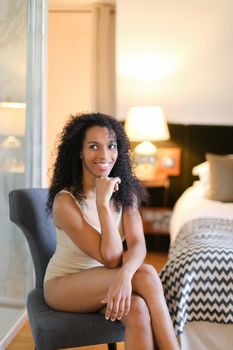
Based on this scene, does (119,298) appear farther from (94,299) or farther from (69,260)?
(69,260)

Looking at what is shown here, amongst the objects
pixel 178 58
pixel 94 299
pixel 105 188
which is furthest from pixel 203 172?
pixel 94 299

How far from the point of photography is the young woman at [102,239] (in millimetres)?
1465

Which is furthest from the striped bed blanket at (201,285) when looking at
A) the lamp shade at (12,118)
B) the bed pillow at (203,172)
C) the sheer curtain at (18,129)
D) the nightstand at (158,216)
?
the nightstand at (158,216)

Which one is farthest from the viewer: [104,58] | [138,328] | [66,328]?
[104,58]

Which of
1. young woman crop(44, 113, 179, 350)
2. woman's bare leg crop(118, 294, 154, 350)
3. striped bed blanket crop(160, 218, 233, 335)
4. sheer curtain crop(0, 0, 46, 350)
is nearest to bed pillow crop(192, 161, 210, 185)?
sheer curtain crop(0, 0, 46, 350)

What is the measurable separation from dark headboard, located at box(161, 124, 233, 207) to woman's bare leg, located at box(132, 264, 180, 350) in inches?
101

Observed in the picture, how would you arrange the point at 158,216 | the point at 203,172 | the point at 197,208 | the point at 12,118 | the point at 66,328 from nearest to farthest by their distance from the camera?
the point at 66,328, the point at 12,118, the point at 197,208, the point at 203,172, the point at 158,216

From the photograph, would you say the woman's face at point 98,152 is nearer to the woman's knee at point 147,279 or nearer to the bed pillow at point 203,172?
the woman's knee at point 147,279

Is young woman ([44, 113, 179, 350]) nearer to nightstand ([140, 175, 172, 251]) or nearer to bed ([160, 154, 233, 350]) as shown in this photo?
bed ([160, 154, 233, 350])

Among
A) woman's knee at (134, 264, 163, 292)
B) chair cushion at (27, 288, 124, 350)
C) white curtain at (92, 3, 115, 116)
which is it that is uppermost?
white curtain at (92, 3, 115, 116)

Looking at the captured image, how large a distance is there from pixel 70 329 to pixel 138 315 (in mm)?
267

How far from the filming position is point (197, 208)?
3.12 metres

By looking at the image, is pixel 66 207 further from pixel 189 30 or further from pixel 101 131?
pixel 189 30

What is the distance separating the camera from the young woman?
1.46 m
